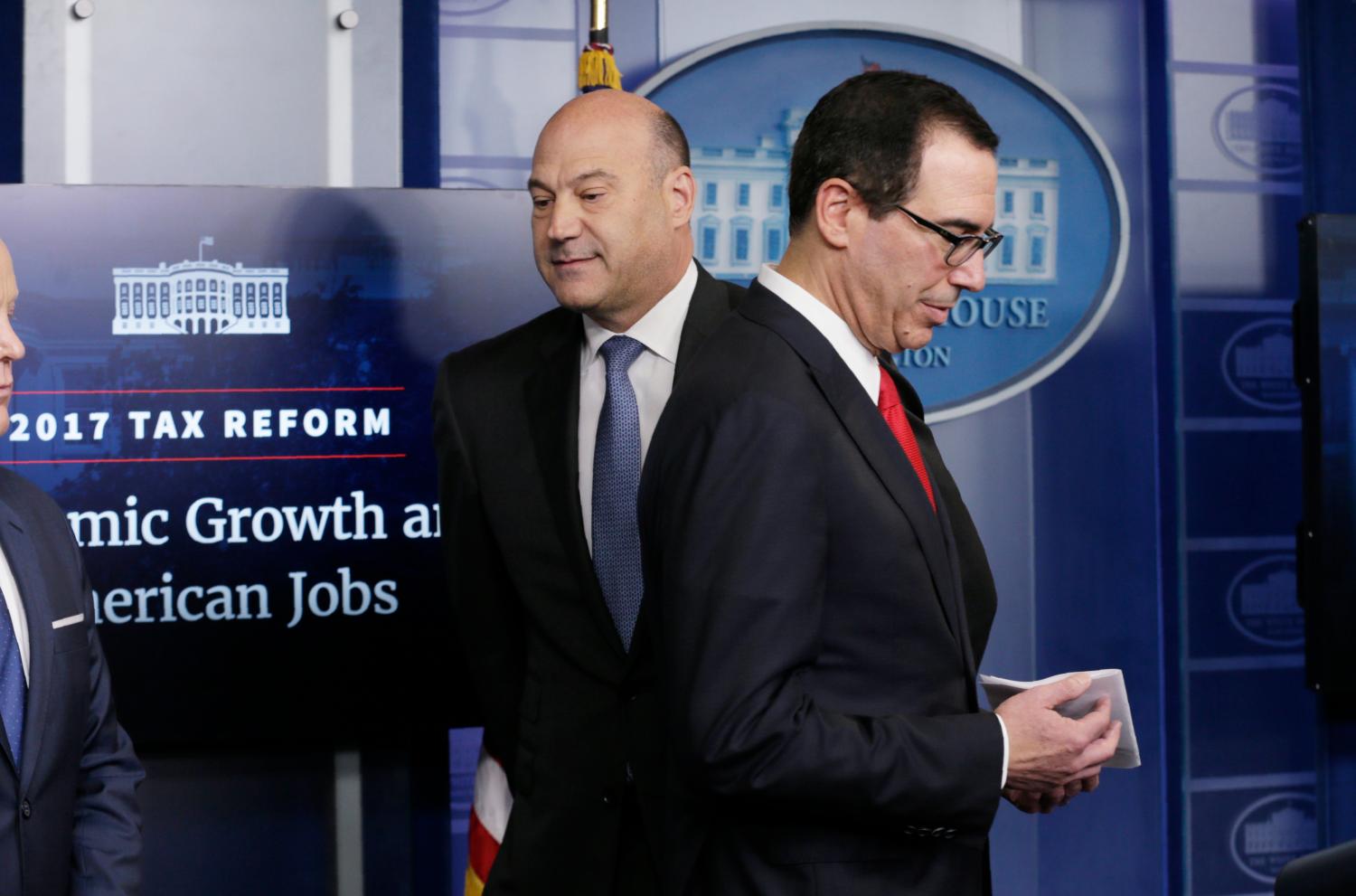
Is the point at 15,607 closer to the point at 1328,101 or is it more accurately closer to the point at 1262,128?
the point at 1262,128

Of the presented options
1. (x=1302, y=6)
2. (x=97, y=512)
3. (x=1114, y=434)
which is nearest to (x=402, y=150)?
(x=97, y=512)

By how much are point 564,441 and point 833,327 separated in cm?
59

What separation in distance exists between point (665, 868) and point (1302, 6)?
2.79 metres

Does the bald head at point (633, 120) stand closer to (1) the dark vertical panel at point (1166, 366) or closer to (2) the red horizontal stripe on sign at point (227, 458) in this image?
(2) the red horizontal stripe on sign at point (227, 458)

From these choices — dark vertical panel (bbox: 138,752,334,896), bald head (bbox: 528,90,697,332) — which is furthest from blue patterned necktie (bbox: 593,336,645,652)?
dark vertical panel (bbox: 138,752,334,896)

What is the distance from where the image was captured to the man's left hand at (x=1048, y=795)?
1408mm

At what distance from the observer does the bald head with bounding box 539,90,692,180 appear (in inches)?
76.4

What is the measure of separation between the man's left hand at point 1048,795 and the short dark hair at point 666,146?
1.00m

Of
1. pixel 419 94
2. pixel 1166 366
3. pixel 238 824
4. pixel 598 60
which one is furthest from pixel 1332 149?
pixel 238 824

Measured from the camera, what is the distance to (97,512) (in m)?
2.42

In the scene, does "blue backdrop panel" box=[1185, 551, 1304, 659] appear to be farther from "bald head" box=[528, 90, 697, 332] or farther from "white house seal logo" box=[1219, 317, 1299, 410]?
"bald head" box=[528, 90, 697, 332]

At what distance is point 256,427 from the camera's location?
2.48 meters

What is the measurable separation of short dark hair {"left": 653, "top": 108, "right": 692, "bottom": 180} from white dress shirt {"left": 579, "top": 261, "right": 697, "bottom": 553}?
157 millimetres

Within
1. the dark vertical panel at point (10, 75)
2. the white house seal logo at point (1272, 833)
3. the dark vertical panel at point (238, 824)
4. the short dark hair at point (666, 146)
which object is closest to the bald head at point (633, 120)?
the short dark hair at point (666, 146)
